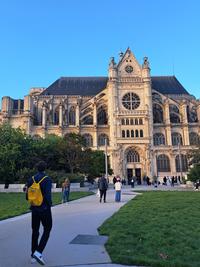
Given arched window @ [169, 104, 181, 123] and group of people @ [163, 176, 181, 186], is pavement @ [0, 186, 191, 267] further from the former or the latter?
arched window @ [169, 104, 181, 123]

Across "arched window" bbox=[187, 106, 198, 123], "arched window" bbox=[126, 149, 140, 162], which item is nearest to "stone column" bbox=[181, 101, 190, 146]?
"arched window" bbox=[187, 106, 198, 123]

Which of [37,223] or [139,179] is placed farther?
[139,179]

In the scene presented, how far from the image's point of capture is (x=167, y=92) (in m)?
74.2

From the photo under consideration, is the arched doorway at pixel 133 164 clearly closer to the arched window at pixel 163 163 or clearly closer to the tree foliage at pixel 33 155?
the arched window at pixel 163 163

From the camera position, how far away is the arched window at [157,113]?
6694 cm

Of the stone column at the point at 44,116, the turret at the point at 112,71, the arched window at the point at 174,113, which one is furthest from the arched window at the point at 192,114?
the stone column at the point at 44,116

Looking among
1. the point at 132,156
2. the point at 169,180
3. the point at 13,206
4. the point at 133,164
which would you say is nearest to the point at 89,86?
the point at 132,156

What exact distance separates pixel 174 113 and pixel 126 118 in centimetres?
1358

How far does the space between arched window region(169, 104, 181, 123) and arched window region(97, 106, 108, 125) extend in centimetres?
1592

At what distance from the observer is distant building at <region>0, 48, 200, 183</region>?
5878 centimetres

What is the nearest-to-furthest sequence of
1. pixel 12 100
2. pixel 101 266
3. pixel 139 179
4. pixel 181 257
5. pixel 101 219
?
A: pixel 101 266 → pixel 181 257 → pixel 101 219 → pixel 139 179 → pixel 12 100

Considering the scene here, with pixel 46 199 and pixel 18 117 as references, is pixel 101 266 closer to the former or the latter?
pixel 46 199

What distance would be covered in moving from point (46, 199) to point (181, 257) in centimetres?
285

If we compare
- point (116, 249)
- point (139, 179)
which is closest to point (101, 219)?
point (116, 249)
